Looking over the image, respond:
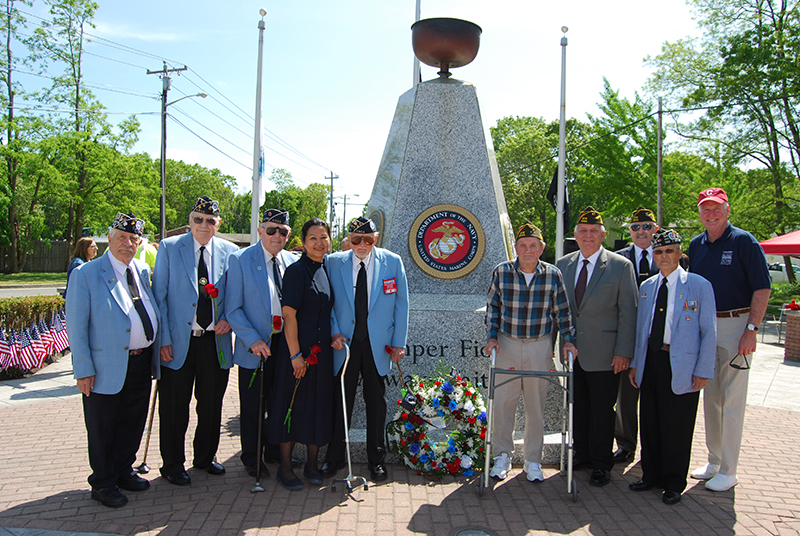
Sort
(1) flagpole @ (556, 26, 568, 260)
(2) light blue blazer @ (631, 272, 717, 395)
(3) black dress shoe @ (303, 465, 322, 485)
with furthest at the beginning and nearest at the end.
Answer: (1) flagpole @ (556, 26, 568, 260), (3) black dress shoe @ (303, 465, 322, 485), (2) light blue blazer @ (631, 272, 717, 395)

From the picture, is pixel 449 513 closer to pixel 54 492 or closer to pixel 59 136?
pixel 54 492

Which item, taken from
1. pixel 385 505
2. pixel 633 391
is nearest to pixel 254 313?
pixel 385 505

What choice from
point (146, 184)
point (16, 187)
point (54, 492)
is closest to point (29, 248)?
point (16, 187)

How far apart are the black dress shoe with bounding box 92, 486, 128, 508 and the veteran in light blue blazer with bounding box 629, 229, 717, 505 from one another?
3.68 m

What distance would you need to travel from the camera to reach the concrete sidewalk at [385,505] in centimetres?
340

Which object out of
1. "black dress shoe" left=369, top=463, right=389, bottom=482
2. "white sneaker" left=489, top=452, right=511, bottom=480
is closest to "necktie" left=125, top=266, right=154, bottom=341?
"black dress shoe" left=369, top=463, right=389, bottom=482

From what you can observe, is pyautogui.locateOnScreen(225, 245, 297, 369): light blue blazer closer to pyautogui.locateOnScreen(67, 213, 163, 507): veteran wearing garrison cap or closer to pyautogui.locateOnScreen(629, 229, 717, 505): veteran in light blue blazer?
pyautogui.locateOnScreen(67, 213, 163, 507): veteran wearing garrison cap

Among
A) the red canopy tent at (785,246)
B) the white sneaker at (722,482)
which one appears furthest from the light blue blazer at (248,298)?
the red canopy tent at (785,246)

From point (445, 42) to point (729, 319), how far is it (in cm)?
369

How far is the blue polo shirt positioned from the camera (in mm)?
4117

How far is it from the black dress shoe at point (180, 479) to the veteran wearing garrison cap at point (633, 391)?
11.7 ft

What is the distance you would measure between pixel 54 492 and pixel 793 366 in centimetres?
1100

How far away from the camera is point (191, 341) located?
4.09 meters

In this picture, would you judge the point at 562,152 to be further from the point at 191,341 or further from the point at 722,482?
the point at 191,341
